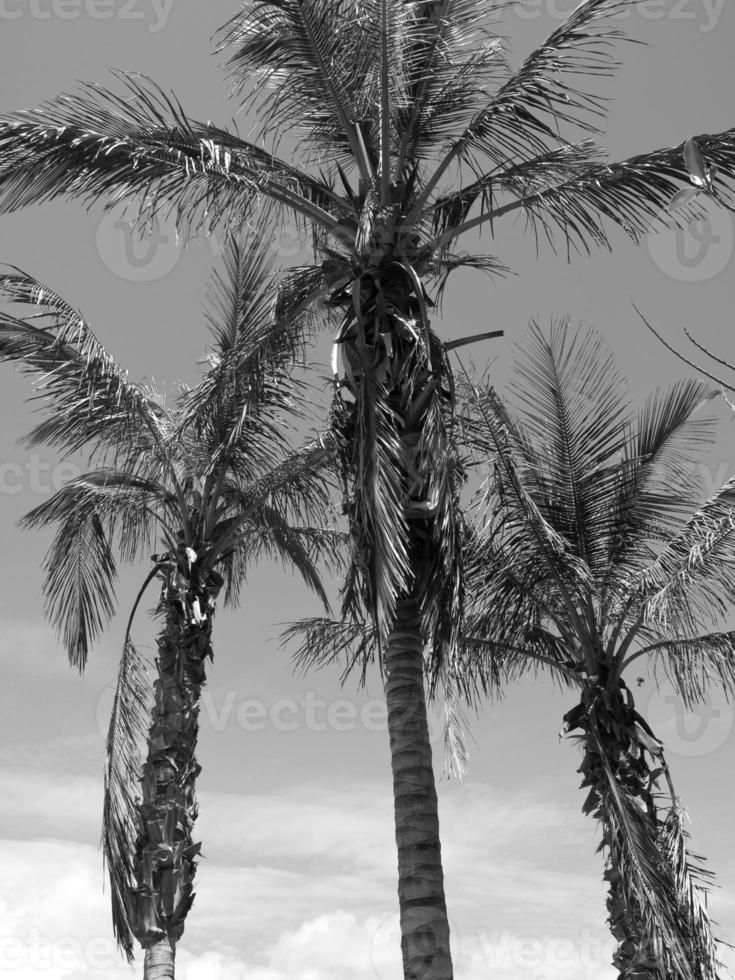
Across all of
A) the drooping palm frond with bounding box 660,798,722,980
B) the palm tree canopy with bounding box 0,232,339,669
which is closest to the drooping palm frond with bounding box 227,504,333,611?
the palm tree canopy with bounding box 0,232,339,669

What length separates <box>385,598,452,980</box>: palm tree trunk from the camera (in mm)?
6617

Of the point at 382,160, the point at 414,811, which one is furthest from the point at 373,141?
the point at 414,811

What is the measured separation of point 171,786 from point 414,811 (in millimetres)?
3930

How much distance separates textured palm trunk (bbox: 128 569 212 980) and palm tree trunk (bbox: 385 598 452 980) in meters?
3.60

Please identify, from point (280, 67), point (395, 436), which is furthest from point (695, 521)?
point (280, 67)

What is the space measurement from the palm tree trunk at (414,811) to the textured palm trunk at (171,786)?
11.8ft

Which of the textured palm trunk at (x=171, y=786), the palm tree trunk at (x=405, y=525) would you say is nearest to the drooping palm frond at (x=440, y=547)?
the palm tree trunk at (x=405, y=525)

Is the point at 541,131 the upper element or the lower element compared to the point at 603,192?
upper

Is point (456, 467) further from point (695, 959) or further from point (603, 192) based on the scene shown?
point (695, 959)

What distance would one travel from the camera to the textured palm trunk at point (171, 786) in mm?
9461

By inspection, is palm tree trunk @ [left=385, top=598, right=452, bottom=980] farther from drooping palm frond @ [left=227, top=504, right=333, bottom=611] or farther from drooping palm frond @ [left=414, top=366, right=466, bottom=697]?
drooping palm frond @ [left=227, top=504, right=333, bottom=611]

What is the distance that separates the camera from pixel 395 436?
25.2ft

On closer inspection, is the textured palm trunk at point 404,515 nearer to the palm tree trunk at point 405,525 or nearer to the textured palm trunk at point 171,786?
the palm tree trunk at point 405,525

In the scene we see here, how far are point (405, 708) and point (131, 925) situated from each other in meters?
4.18
